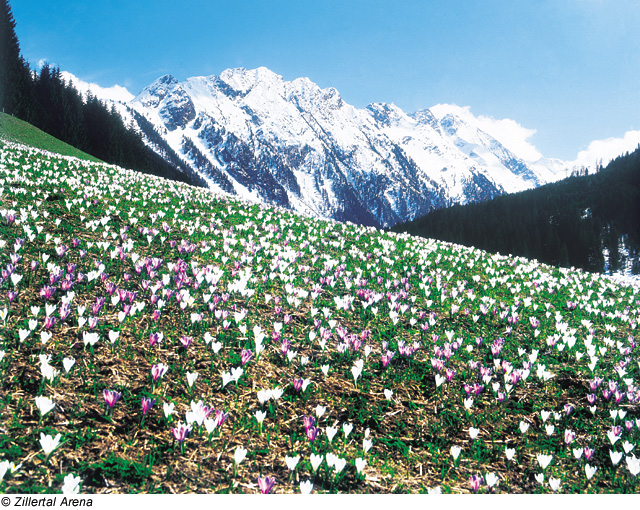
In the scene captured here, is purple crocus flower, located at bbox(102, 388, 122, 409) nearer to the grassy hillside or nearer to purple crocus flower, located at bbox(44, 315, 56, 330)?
purple crocus flower, located at bbox(44, 315, 56, 330)

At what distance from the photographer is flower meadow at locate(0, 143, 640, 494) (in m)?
2.82

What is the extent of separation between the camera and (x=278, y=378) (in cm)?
408

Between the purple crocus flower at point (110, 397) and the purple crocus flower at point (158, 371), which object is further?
the purple crocus flower at point (158, 371)

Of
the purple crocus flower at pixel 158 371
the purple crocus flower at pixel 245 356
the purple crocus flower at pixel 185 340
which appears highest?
the purple crocus flower at pixel 185 340

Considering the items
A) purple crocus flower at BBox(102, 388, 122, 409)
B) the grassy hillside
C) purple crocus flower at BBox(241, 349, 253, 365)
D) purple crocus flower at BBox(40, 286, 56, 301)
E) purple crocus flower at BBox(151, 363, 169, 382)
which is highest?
the grassy hillside

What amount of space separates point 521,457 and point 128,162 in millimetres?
99298

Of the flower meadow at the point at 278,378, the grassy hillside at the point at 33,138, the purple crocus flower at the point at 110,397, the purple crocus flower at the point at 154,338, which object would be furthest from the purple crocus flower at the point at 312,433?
the grassy hillside at the point at 33,138

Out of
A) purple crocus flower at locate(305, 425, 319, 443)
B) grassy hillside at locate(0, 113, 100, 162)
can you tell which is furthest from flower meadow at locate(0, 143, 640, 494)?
grassy hillside at locate(0, 113, 100, 162)

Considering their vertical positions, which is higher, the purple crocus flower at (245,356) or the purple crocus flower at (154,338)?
the purple crocus flower at (154,338)

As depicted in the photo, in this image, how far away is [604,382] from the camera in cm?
478

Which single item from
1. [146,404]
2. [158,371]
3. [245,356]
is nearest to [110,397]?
[146,404]

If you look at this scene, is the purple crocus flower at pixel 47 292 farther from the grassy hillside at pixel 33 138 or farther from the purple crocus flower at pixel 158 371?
the grassy hillside at pixel 33 138

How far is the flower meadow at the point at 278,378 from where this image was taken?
2.82m

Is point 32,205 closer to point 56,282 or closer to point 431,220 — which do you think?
point 56,282
